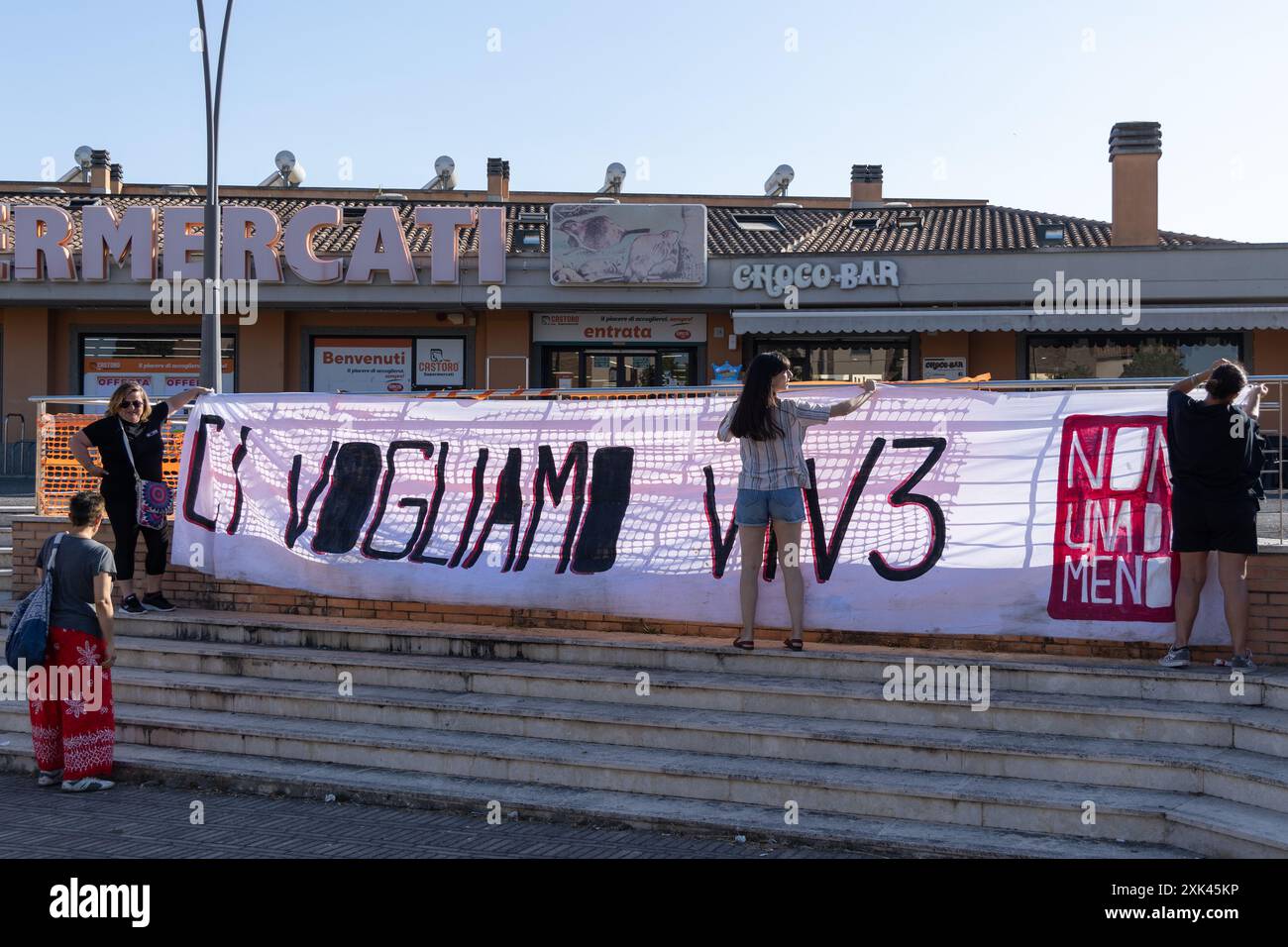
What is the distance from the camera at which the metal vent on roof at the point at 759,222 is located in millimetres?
32750

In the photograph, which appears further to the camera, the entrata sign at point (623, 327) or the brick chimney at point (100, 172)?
the brick chimney at point (100, 172)

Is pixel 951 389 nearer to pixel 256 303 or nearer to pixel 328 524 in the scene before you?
pixel 328 524

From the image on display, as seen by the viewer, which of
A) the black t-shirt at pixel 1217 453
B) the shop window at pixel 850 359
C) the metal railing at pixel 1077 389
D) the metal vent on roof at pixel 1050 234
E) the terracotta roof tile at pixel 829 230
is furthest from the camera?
the metal vent on roof at pixel 1050 234

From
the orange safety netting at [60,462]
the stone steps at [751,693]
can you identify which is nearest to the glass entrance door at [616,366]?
the orange safety netting at [60,462]

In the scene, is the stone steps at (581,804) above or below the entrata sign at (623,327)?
below

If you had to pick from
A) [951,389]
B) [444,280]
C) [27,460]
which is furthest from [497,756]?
[27,460]

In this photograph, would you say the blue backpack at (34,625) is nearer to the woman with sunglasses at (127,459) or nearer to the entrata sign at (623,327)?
the woman with sunglasses at (127,459)

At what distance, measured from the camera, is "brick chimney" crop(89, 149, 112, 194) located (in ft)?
126

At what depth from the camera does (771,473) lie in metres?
7.65

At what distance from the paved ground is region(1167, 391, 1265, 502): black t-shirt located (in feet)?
9.42

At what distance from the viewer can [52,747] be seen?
7406 millimetres

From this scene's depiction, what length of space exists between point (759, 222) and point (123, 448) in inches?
1036

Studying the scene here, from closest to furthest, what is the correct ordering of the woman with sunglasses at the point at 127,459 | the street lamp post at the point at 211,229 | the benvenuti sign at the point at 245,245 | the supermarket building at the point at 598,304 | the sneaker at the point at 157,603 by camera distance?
the woman with sunglasses at the point at 127,459
the sneaker at the point at 157,603
the street lamp post at the point at 211,229
the supermarket building at the point at 598,304
the benvenuti sign at the point at 245,245

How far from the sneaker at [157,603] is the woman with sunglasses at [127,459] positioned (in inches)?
4.1
